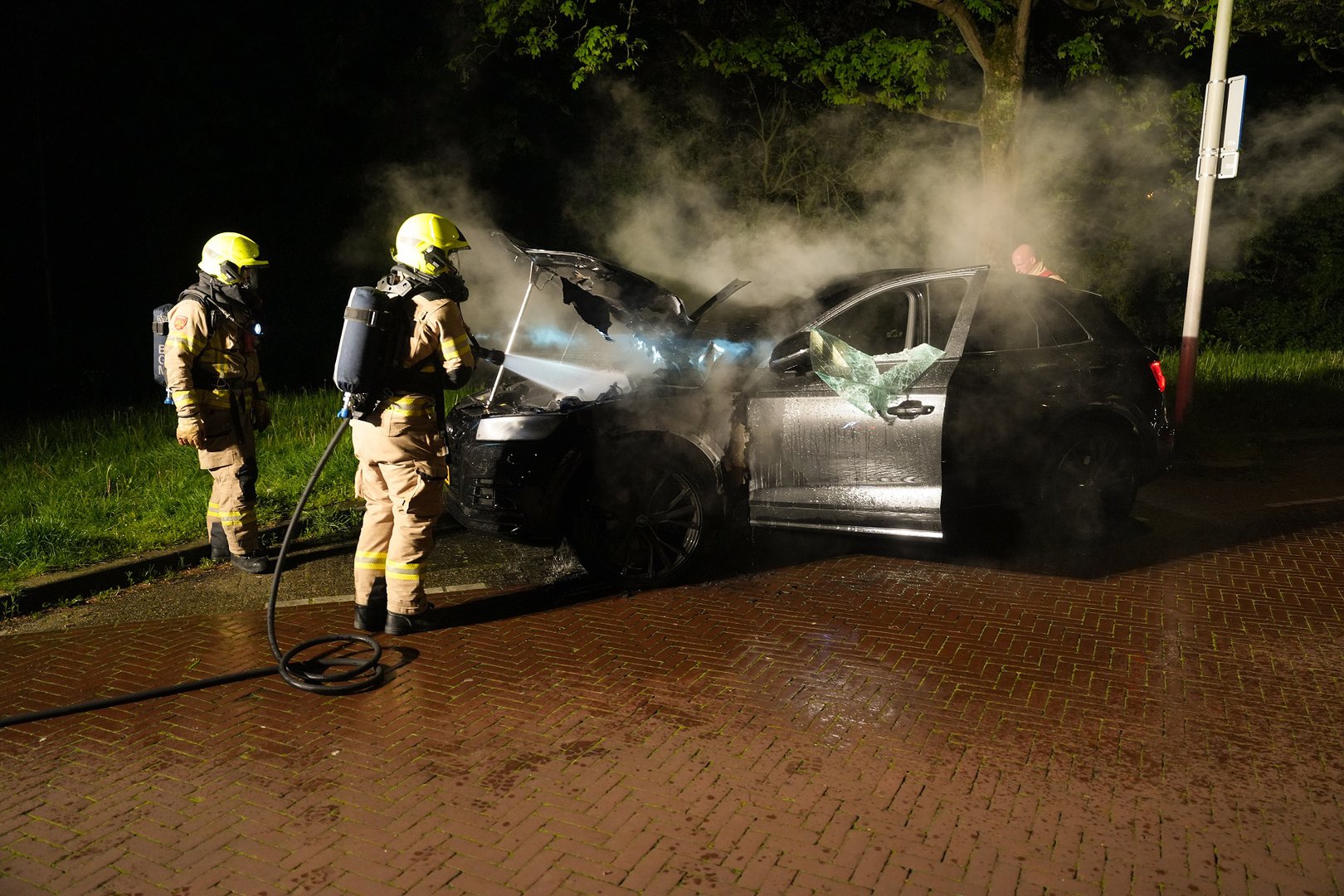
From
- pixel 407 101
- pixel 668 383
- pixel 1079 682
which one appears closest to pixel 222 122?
pixel 407 101

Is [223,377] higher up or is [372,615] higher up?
[223,377]

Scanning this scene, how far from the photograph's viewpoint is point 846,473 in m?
5.95

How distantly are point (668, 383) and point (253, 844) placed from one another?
330 cm

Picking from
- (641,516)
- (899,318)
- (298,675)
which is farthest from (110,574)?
(899,318)

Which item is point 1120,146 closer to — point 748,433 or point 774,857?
point 748,433

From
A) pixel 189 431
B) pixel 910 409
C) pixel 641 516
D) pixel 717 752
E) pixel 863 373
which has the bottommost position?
pixel 717 752

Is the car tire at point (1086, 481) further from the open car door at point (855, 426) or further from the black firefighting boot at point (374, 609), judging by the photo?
the black firefighting boot at point (374, 609)

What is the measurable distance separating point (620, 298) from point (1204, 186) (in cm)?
655

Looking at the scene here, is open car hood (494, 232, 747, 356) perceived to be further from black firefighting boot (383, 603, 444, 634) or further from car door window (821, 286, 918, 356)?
black firefighting boot (383, 603, 444, 634)

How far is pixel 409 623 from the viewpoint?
5.40 meters

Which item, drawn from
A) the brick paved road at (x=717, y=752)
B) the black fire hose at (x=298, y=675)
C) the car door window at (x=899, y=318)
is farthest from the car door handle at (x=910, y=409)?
the black fire hose at (x=298, y=675)

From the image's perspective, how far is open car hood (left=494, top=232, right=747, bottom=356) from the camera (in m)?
5.72

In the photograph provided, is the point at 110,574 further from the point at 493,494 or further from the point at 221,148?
the point at 221,148

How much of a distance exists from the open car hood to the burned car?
0.4 inches
